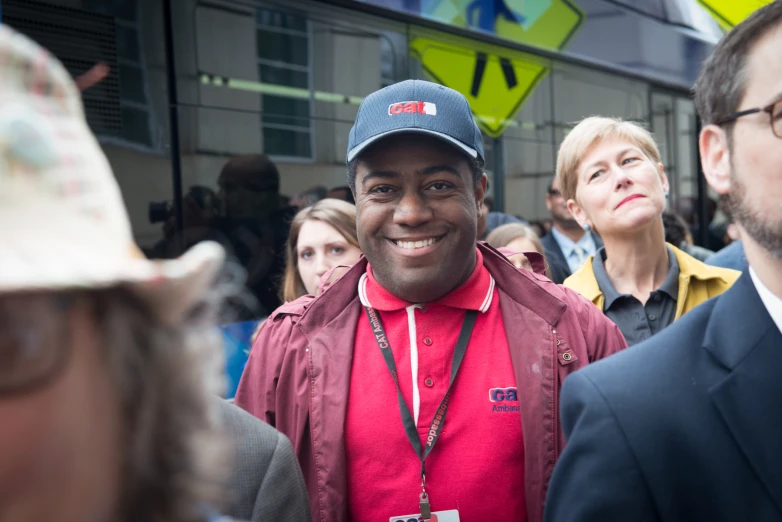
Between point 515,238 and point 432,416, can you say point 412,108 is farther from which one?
point 515,238

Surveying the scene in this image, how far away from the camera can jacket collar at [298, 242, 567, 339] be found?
2.11 meters

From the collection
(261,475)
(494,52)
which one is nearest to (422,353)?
(261,475)

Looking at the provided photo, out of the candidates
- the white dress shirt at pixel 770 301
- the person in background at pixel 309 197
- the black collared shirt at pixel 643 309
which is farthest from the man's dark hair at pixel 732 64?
the person in background at pixel 309 197

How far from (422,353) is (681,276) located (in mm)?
1394

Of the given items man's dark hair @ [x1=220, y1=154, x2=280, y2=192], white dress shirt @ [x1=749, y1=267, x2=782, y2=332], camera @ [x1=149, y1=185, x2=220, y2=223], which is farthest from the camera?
man's dark hair @ [x1=220, y1=154, x2=280, y2=192]

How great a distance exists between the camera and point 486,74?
5.29m

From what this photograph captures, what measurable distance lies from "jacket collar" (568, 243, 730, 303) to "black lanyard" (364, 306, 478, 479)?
1.05 m

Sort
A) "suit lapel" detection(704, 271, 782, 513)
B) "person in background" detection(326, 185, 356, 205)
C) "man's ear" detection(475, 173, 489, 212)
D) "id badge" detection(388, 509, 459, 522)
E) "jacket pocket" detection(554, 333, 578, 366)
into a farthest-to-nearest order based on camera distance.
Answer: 1. "person in background" detection(326, 185, 356, 205)
2. "man's ear" detection(475, 173, 489, 212)
3. "jacket pocket" detection(554, 333, 578, 366)
4. "id badge" detection(388, 509, 459, 522)
5. "suit lapel" detection(704, 271, 782, 513)

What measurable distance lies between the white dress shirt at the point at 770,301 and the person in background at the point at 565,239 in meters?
3.88

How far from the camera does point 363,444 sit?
1.98 m

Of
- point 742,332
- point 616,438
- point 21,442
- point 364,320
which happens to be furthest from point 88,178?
point 364,320

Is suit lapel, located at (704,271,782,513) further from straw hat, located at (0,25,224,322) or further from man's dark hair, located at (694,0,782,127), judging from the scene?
straw hat, located at (0,25,224,322)

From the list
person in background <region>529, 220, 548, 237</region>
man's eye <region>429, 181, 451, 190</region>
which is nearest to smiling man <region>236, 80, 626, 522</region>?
man's eye <region>429, 181, 451, 190</region>

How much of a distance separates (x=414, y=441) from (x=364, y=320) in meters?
0.41
